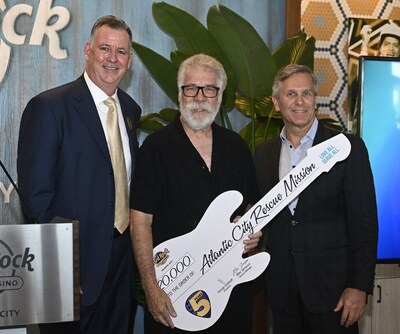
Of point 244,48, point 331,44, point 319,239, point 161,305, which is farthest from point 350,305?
point 331,44

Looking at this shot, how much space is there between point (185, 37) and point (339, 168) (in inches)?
49.7

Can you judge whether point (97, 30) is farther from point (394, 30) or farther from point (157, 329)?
point (394, 30)

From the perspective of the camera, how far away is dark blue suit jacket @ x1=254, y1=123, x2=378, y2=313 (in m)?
2.18

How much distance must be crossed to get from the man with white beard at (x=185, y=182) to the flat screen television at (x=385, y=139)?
0.99 meters

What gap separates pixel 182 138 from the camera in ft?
7.30

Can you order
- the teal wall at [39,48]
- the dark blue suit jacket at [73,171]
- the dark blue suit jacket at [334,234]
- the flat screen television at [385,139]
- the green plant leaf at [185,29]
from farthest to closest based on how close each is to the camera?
the teal wall at [39,48]
the green plant leaf at [185,29]
the flat screen television at [385,139]
the dark blue suit jacket at [334,234]
the dark blue suit jacket at [73,171]

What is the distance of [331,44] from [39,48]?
169 cm

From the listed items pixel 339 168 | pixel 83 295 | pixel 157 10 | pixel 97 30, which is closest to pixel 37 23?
pixel 157 10

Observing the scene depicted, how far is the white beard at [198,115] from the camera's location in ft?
7.26

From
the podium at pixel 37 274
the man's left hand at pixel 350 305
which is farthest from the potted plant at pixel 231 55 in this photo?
the podium at pixel 37 274

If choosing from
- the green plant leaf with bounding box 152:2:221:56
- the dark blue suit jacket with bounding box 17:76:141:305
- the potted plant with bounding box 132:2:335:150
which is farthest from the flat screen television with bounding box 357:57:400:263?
the dark blue suit jacket with bounding box 17:76:141:305

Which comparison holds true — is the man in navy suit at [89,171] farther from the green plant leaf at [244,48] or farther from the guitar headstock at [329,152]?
the green plant leaf at [244,48]

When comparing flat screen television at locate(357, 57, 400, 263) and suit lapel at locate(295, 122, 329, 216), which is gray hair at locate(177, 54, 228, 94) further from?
flat screen television at locate(357, 57, 400, 263)

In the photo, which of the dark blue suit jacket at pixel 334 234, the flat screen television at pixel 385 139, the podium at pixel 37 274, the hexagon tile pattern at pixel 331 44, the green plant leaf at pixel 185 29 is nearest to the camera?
the podium at pixel 37 274
